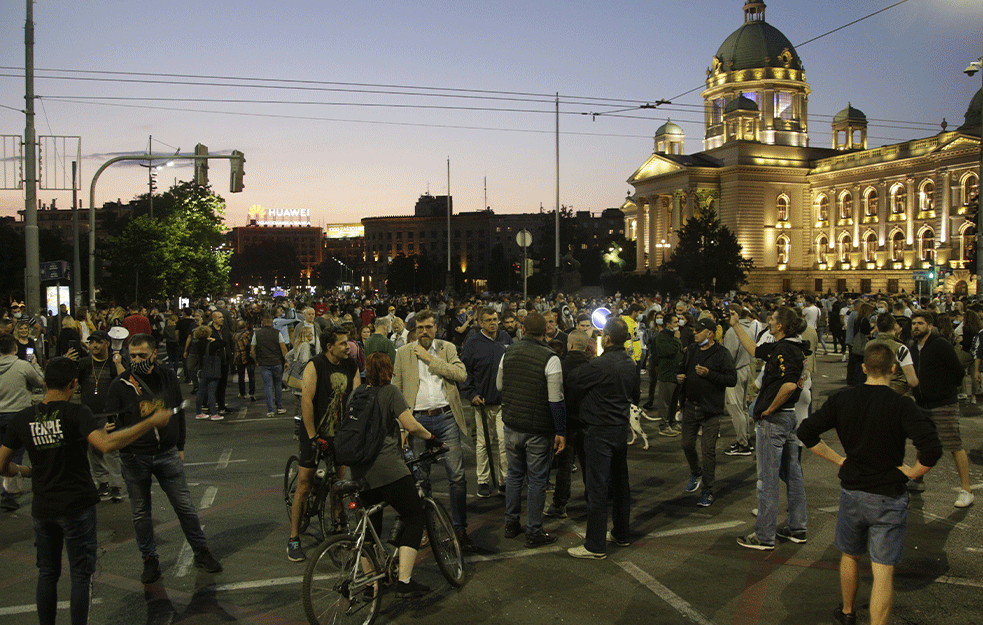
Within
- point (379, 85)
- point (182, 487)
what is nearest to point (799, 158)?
point (379, 85)

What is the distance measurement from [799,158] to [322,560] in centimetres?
9151

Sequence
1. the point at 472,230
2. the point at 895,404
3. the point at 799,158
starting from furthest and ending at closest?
the point at 472,230 < the point at 799,158 < the point at 895,404

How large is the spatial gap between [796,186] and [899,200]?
13.3 m

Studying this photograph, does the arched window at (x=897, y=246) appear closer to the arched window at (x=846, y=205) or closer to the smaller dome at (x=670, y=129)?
the arched window at (x=846, y=205)

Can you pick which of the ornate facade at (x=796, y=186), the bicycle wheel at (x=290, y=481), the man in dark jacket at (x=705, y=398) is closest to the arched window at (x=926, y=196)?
the ornate facade at (x=796, y=186)

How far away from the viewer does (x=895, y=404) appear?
4.47 metres

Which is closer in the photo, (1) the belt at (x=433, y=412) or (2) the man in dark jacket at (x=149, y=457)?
(2) the man in dark jacket at (x=149, y=457)

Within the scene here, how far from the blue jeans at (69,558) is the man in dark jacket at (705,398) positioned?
5.41 m

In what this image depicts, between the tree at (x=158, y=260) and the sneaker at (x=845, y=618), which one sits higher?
the tree at (x=158, y=260)

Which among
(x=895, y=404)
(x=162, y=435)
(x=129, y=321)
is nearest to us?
(x=895, y=404)

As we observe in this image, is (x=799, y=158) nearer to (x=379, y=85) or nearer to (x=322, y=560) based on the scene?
(x=379, y=85)

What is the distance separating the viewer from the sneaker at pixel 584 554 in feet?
20.1

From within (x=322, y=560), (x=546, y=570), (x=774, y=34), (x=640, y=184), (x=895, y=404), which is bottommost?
(x=546, y=570)

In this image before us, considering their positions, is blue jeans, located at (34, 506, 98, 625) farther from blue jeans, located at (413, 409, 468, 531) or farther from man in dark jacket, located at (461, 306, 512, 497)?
man in dark jacket, located at (461, 306, 512, 497)
